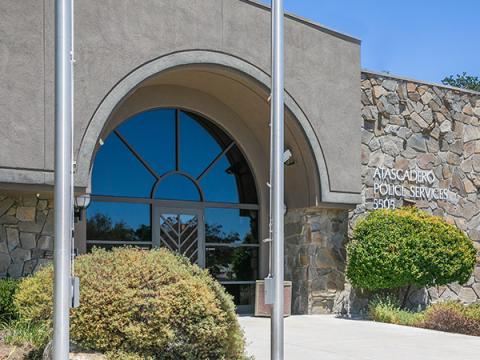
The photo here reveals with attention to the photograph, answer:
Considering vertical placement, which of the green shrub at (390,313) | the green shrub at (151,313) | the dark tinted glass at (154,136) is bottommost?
the green shrub at (390,313)

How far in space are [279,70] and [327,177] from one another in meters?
7.85

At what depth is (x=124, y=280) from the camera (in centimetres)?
770

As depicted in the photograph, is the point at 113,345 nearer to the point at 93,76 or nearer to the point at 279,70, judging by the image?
the point at 279,70

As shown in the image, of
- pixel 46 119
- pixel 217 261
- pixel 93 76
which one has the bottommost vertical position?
pixel 217 261

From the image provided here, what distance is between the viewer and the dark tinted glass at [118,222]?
1460 cm

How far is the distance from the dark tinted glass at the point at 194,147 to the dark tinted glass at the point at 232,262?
2014 millimetres

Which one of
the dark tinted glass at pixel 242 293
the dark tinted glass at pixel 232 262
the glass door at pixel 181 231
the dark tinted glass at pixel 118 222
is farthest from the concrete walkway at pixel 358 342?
the dark tinted glass at pixel 118 222

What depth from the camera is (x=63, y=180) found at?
5.86 metres

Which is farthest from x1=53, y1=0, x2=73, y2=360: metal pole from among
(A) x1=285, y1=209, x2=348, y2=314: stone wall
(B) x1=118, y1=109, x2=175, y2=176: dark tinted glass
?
(A) x1=285, y1=209, x2=348, y2=314: stone wall

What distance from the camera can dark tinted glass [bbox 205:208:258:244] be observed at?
16344 mm

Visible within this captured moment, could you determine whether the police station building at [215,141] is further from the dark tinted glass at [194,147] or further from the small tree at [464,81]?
the small tree at [464,81]

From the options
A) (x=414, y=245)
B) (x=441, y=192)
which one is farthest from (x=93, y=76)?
(x=441, y=192)

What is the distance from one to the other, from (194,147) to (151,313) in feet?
29.3

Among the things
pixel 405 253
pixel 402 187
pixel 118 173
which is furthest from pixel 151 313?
pixel 402 187
